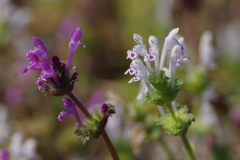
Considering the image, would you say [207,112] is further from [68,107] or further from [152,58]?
[68,107]

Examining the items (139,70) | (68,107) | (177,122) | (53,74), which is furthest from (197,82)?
(53,74)

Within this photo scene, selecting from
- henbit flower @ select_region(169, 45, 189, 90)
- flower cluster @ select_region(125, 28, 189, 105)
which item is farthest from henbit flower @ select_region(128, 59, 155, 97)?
henbit flower @ select_region(169, 45, 189, 90)

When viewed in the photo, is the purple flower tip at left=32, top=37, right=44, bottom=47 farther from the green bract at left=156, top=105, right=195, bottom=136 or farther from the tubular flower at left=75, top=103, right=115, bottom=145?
the green bract at left=156, top=105, right=195, bottom=136

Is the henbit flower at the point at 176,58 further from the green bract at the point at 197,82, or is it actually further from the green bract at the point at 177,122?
the green bract at the point at 197,82

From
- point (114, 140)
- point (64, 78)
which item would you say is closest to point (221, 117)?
point (114, 140)

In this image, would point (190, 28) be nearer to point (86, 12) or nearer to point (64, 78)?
point (86, 12)

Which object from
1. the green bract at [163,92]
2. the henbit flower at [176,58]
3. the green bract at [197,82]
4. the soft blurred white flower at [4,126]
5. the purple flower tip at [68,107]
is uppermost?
the soft blurred white flower at [4,126]

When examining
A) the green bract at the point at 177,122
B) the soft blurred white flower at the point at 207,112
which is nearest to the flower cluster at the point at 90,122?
the green bract at the point at 177,122
